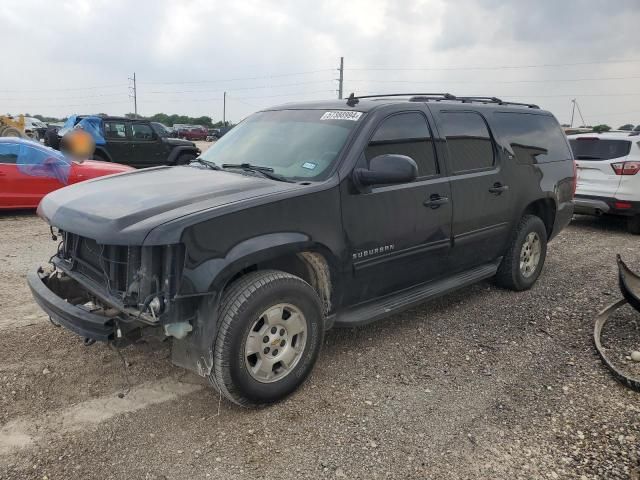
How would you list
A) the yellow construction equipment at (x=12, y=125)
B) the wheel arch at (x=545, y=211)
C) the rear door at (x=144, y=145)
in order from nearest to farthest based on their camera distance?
the wheel arch at (x=545, y=211)
the rear door at (x=144, y=145)
the yellow construction equipment at (x=12, y=125)

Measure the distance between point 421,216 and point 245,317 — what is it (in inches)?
67.9

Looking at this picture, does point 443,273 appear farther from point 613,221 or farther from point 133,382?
point 613,221

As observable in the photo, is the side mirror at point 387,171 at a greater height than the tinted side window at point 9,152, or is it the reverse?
the side mirror at point 387,171

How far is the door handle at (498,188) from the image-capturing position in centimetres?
466

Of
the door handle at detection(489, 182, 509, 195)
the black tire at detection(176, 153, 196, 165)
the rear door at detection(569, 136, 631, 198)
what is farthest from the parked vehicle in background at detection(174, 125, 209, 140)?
the door handle at detection(489, 182, 509, 195)

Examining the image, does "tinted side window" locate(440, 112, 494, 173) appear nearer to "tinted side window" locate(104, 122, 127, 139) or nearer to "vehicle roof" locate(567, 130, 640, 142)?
"vehicle roof" locate(567, 130, 640, 142)

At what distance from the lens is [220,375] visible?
2885 millimetres

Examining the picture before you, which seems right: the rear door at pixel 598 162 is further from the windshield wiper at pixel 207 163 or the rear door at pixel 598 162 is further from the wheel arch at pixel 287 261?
the windshield wiper at pixel 207 163

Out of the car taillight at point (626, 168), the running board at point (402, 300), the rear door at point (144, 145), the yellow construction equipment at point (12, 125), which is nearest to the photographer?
the running board at point (402, 300)

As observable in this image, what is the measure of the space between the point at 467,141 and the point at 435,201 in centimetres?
84

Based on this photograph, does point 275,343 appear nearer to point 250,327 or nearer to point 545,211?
point 250,327

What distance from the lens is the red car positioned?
28.2 ft

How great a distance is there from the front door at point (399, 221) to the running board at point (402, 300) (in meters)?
0.07

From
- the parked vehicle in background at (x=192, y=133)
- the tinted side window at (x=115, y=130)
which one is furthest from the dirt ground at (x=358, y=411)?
the parked vehicle in background at (x=192, y=133)
